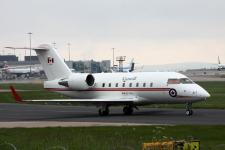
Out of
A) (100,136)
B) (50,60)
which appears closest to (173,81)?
(50,60)

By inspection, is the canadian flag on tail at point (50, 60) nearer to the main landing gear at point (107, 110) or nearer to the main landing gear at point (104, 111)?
the main landing gear at point (107, 110)

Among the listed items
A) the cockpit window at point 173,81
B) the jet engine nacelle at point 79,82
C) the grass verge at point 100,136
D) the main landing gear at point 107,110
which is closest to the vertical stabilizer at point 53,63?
the jet engine nacelle at point 79,82

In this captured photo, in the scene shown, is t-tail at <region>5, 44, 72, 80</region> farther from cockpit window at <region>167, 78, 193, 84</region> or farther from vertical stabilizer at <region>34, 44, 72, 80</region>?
cockpit window at <region>167, 78, 193, 84</region>

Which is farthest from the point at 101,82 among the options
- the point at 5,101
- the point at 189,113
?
the point at 5,101

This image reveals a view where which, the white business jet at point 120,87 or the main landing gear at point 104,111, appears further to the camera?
the main landing gear at point 104,111

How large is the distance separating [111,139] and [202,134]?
431 centimetres

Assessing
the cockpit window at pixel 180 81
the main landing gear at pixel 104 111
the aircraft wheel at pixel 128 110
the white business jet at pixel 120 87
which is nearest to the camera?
the white business jet at pixel 120 87

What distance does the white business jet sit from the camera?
3509cm

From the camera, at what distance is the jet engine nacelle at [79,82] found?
38844 mm

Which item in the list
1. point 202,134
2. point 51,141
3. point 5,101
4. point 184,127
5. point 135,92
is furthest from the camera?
point 5,101

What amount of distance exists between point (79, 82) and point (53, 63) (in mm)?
2913

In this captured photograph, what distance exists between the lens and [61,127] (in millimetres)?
26953

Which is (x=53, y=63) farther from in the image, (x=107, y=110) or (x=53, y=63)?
(x=107, y=110)

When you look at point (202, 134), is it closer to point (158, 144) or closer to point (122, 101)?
point (158, 144)
